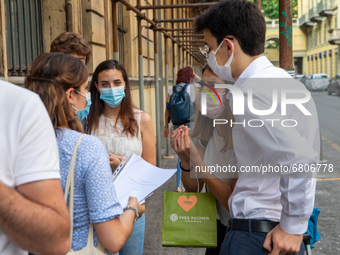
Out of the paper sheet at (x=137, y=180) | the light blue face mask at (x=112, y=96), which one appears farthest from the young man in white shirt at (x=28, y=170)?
the light blue face mask at (x=112, y=96)

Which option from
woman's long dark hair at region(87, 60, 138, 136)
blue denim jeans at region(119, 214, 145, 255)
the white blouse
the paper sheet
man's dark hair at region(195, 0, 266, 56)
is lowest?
blue denim jeans at region(119, 214, 145, 255)

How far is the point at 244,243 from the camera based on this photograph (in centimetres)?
158

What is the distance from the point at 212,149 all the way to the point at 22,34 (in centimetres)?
255

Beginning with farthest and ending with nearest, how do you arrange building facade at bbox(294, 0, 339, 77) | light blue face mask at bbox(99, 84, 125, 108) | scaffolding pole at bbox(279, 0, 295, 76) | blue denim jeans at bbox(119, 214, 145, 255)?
1. building facade at bbox(294, 0, 339, 77)
2. scaffolding pole at bbox(279, 0, 295, 76)
3. light blue face mask at bbox(99, 84, 125, 108)
4. blue denim jeans at bbox(119, 214, 145, 255)

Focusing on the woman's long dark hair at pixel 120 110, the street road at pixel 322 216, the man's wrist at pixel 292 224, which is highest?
the woman's long dark hair at pixel 120 110

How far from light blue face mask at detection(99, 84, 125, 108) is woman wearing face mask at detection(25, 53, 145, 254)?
49.1 inches

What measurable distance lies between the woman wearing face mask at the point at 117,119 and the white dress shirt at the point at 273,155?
1.15 m

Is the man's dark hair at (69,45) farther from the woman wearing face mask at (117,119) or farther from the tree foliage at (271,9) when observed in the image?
the tree foliage at (271,9)

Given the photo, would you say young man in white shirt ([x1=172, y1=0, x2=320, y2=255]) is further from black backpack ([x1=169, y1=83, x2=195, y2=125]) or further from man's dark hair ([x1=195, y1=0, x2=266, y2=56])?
black backpack ([x1=169, y1=83, x2=195, y2=125])

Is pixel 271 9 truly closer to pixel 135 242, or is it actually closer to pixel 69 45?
pixel 69 45

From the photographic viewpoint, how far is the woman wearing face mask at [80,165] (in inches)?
55.7

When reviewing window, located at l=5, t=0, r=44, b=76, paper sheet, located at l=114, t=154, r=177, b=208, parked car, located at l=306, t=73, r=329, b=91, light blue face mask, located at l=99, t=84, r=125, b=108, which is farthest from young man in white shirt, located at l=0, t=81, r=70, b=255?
parked car, located at l=306, t=73, r=329, b=91

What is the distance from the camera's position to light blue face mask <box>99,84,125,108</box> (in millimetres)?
2838

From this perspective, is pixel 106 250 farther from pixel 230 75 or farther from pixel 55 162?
pixel 230 75
